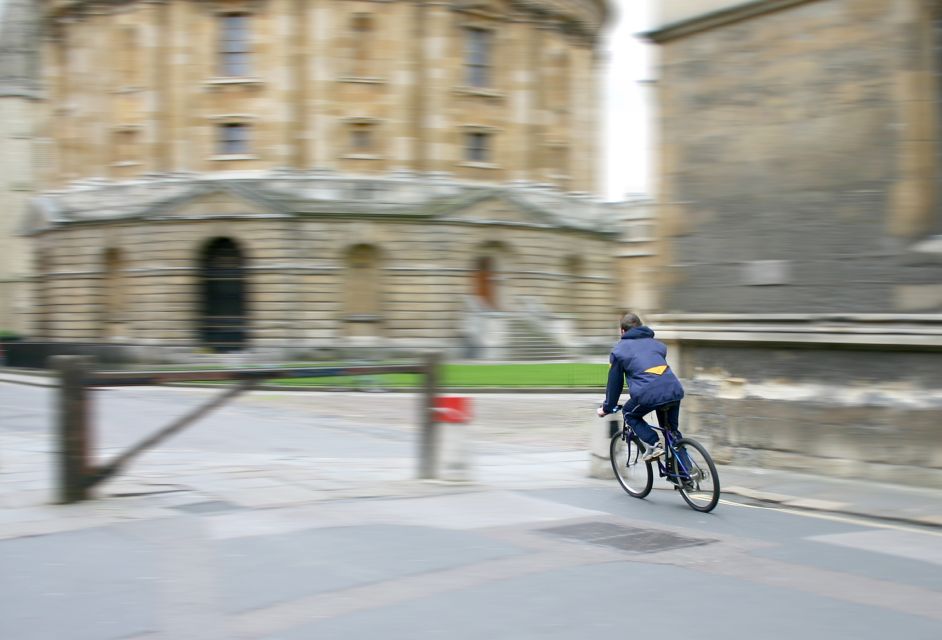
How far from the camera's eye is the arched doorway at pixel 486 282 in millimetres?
43094

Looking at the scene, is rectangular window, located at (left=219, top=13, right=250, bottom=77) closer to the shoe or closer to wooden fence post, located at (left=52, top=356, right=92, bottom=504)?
wooden fence post, located at (left=52, top=356, right=92, bottom=504)

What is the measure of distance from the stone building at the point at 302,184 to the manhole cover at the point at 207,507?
102ft

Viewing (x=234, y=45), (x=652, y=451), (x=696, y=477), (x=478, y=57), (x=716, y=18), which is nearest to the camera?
(x=696, y=477)

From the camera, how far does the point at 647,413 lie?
9.05 m

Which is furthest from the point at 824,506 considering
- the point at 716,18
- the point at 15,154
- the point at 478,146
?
the point at 15,154

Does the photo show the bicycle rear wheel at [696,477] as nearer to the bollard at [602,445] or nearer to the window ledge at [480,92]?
the bollard at [602,445]

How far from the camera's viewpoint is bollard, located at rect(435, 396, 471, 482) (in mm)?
10336

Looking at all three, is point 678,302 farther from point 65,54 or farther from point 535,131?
point 65,54

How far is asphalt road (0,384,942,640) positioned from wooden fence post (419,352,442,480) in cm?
44

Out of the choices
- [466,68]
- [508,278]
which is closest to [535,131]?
[466,68]

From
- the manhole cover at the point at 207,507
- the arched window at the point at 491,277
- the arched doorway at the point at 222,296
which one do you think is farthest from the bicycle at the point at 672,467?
the arched doorway at the point at 222,296

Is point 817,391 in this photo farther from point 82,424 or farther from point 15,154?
point 15,154

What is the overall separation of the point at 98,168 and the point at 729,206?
37.1 m

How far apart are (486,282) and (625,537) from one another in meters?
36.1
